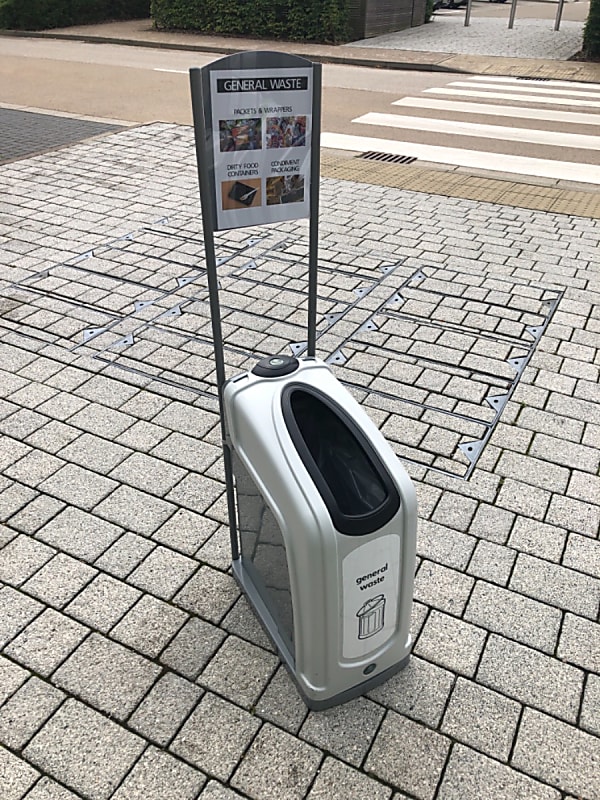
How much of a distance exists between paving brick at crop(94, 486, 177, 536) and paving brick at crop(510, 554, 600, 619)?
5.28 ft

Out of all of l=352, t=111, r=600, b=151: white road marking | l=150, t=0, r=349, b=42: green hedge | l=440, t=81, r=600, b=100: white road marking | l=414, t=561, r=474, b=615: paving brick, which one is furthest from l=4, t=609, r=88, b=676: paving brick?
l=150, t=0, r=349, b=42: green hedge

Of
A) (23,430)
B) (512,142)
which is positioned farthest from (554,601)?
(512,142)

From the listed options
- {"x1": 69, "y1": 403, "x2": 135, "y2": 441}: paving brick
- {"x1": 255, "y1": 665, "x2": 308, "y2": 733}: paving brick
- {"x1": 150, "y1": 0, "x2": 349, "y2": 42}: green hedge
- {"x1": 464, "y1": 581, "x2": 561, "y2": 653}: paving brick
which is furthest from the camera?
{"x1": 150, "y1": 0, "x2": 349, "y2": 42}: green hedge

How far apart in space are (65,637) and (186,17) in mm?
22815

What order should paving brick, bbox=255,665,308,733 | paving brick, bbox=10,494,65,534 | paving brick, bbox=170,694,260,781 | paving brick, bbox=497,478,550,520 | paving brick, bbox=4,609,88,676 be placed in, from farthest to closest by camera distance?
paving brick, bbox=497,478,550,520 → paving brick, bbox=10,494,65,534 → paving brick, bbox=4,609,88,676 → paving brick, bbox=255,665,308,733 → paving brick, bbox=170,694,260,781

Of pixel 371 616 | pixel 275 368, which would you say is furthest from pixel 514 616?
pixel 275 368

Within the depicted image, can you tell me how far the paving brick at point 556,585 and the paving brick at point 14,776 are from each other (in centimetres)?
196

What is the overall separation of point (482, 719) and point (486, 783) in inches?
9.0

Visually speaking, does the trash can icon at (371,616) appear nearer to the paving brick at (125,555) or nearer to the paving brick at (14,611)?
the paving brick at (125,555)

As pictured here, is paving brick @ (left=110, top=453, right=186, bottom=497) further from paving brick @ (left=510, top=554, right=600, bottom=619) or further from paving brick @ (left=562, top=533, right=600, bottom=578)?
paving brick @ (left=562, top=533, right=600, bottom=578)

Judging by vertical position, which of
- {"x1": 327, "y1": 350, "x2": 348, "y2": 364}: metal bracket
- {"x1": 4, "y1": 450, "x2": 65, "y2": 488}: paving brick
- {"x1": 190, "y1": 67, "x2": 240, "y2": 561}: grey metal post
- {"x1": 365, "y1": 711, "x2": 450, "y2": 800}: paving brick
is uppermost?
{"x1": 190, "y1": 67, "x2": 240, "y2": 561}: grey metal post

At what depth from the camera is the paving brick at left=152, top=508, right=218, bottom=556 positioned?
3199 mm

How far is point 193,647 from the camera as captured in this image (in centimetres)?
274

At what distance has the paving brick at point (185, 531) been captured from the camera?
3199mm
